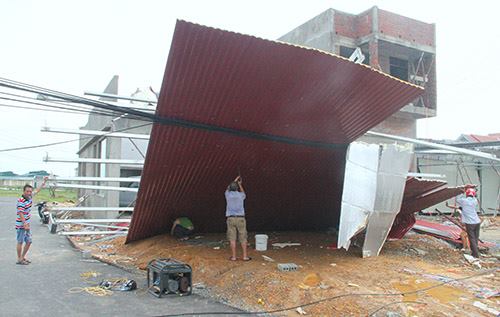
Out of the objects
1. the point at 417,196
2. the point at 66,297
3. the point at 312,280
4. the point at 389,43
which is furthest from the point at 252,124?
the point at 389,43

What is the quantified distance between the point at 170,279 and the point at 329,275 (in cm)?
261

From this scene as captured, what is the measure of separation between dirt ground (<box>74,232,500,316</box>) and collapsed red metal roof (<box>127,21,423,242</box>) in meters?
1.09

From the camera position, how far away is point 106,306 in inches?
229

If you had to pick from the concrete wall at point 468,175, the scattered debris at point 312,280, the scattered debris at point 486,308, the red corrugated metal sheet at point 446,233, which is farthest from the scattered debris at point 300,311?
the concrete wall at point 468,175

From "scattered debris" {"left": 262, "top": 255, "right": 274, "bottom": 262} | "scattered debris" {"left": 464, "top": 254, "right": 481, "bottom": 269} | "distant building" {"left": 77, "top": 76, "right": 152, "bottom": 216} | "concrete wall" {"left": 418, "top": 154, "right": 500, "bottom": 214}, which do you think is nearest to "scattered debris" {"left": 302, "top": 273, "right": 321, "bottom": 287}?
"scattered debris" {"left": 262, "top": 255, "right": 274, "bottom": 262}

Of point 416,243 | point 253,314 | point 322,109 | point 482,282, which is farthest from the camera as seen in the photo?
point 416,243

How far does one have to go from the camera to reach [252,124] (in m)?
7.48

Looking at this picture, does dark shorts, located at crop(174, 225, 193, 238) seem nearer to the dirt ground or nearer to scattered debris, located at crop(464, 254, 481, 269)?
the dirt ground

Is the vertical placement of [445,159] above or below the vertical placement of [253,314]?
above

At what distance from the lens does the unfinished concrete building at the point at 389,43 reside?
20562 millimetres

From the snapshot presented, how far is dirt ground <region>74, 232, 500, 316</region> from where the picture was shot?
5.50 metres

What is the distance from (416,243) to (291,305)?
549 centimetres

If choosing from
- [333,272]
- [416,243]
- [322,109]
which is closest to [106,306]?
[333,272]

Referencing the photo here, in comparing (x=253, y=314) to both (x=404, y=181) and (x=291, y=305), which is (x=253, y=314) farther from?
(x=404, y=181)
